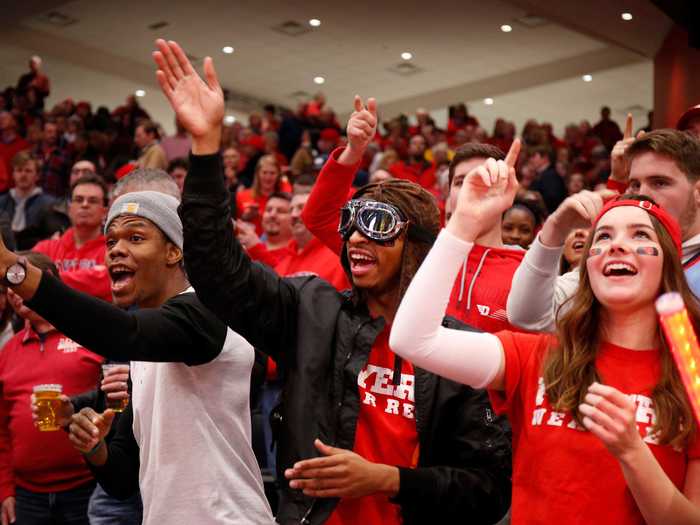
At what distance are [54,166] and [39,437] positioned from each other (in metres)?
7.20

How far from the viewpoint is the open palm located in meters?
2.62

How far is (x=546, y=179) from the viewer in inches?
411

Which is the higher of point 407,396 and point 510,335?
point 510,335

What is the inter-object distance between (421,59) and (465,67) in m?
0.87

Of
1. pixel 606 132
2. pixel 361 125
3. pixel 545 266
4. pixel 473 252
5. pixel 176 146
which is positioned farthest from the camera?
pixel 606 132

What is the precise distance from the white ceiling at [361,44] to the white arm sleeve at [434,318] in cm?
1089

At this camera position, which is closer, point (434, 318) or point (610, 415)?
point (610, 415)

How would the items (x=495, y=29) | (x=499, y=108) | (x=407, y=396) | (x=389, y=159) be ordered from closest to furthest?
(x=407, y=396) < (x=389, y=159) < (x=495, y=29) < (x=499, y=108)

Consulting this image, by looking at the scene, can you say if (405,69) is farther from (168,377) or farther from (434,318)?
(434,318)

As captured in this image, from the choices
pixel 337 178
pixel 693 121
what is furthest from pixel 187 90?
pixel 693 121

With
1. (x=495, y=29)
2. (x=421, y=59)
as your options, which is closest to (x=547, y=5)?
(x=495, y=29)

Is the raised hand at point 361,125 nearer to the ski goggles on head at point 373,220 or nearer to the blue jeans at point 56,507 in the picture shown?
the ski goggles on head at point 373,220

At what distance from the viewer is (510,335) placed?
262cm

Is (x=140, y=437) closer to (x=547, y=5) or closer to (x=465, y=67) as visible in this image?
(x=547, y=5)
